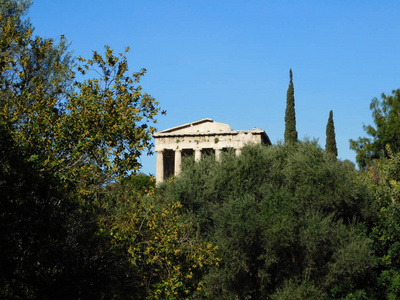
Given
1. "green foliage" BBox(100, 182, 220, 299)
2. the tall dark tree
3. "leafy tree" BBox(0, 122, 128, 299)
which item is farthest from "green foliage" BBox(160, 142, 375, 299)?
the tall dark tree

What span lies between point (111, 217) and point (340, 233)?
13029 mm

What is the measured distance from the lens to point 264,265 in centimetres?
1944

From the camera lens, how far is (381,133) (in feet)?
141

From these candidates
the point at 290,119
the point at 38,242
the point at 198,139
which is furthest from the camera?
the point at 198,139

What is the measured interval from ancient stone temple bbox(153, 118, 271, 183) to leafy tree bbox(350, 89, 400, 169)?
8377 millimetres

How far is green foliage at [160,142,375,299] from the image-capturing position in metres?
19.4

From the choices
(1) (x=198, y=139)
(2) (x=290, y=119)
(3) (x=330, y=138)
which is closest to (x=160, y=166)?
(1) (x=198, y=139)

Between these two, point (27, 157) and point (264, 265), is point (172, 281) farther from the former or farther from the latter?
point (264, 265)

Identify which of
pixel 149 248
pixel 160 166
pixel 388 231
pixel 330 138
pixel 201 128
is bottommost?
pixel 388 231

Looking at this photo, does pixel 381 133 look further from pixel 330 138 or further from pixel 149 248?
pixel 149 248

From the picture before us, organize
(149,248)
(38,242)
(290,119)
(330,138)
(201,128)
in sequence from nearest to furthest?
(38,242) → (149,248) → (290,119) → (330,138) → (201,128)

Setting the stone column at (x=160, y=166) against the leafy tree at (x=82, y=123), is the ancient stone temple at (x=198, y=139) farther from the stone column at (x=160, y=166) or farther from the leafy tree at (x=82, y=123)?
the leafy tree at (x=82, y=123)

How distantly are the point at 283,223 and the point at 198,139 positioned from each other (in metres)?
27.7

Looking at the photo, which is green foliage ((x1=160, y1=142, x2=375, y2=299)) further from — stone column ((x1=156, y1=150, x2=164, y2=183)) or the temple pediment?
stone column ((x1=156, y1=150, x2=164, y2=183))
